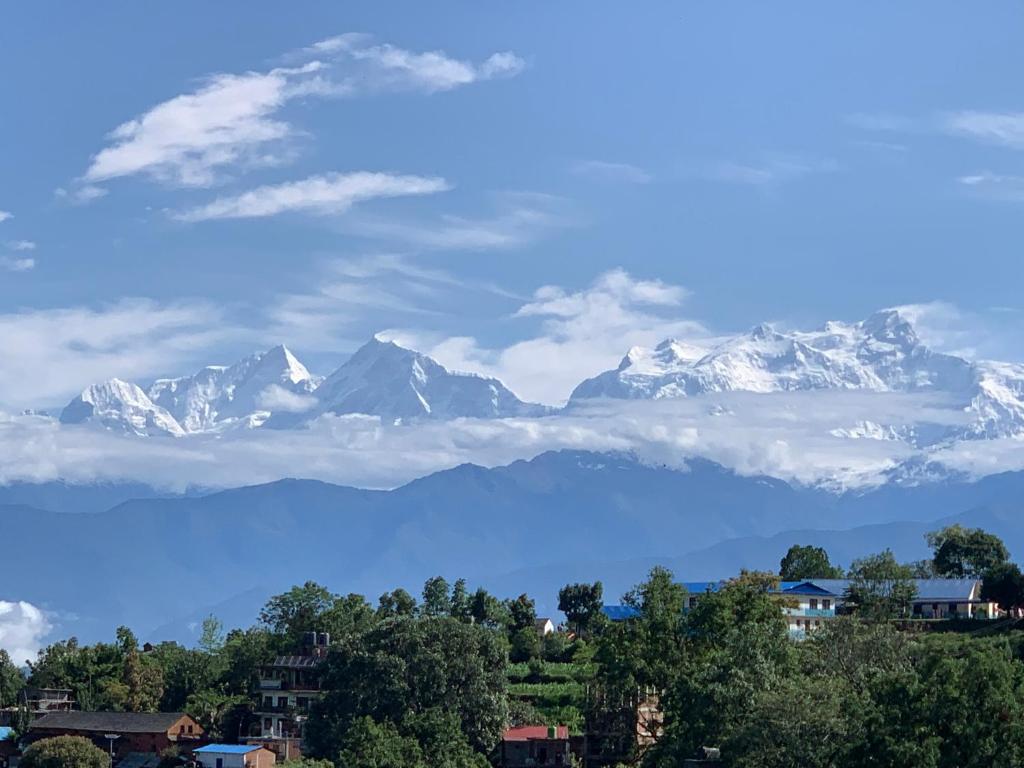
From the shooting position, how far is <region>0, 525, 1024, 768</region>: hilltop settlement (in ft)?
208

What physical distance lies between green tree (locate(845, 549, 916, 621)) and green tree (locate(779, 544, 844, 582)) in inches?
714

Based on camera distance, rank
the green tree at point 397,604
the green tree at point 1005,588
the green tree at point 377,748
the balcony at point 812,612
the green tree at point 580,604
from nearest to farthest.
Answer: the green tree at point 377,748
the balcony at point 812,612
the green tree at point 1005,588
the green tree at point 397,604
the green tree at point 580,604

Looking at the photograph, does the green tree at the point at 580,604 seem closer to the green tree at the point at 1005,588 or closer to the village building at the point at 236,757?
the green tree at the point at 1005,588

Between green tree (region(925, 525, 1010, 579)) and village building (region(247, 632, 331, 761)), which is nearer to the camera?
village building (region(247, 632, 331, 761))

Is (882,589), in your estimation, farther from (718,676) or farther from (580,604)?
(718,676)

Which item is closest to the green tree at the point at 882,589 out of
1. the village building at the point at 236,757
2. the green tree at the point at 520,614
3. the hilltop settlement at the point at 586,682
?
the hilltop settlement at the point at 586,682

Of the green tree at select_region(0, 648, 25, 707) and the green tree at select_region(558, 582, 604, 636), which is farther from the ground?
the green tree at select_region(558, 582, 604, 636)

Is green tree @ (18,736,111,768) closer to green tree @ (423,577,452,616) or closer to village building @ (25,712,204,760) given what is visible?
village building @ (25,712,204,760)

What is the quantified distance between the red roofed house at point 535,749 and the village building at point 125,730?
20.7 meters

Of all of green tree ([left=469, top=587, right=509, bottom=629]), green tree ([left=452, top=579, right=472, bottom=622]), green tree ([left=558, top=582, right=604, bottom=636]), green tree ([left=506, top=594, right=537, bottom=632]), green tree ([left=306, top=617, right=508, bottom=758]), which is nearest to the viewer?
green tree ([left=306, top=617, right=508, bottom=758])

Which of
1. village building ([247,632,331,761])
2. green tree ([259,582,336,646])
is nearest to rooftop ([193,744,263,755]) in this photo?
village building ([247,632,331,761])

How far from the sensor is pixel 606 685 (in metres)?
90.6

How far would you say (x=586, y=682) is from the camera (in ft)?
336

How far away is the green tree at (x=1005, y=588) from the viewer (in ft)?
398
